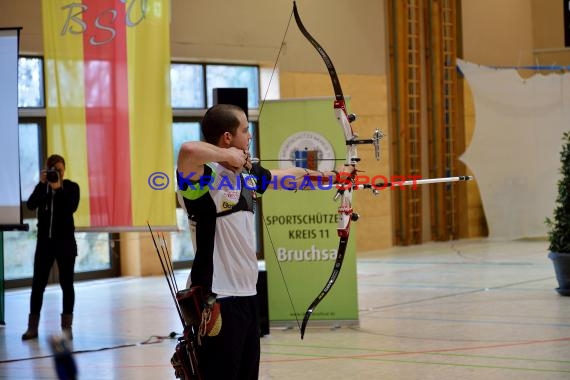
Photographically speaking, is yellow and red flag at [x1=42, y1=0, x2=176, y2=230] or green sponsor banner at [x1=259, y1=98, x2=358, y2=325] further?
yellow and red flag at [x1=42, y1=0, x2=176, y2=230]

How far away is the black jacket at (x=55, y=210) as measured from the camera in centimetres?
752

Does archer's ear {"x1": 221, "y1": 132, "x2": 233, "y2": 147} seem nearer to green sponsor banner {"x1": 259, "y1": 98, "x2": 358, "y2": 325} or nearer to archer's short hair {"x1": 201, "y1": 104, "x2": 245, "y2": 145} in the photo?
archer's short hair {"x1": 201, "y1": 104, "x2": 245, "y2": 145}

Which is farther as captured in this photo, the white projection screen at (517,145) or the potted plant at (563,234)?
the white projection screen at (517,145)

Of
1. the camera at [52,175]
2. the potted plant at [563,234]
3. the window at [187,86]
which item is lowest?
the potted plant at [563,234]

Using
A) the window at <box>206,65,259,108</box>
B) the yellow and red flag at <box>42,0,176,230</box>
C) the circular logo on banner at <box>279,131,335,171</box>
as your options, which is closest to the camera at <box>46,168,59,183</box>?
the yellow and red flag at <box>42,0,176,230</box>

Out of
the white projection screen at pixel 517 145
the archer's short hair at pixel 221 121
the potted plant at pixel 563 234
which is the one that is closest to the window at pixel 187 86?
the white projection screen at pixel 517 145

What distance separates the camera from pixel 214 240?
3578mm

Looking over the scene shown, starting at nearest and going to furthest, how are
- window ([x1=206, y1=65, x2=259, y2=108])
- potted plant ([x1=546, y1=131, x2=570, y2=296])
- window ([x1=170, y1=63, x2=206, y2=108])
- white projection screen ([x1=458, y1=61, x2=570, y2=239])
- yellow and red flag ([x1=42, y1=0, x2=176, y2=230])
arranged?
yellow and red flag ([x1=42, y1=0, x2=176, y2=230])
potted plant ([x1=546, y1=131, x2=570, y2=296])
window ([x1=170, y1=63, x2=206, y2=108])
window ([x1=206, y1=65, x2=259, y2=108])
white projection screen ([x1=458, y1=61, x2=570, y2=239])

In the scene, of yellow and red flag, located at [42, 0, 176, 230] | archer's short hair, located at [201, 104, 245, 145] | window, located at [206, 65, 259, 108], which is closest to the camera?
archer's short hair, located at [201, 104, 245, 145]

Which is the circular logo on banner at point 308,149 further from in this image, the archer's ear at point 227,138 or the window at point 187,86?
the window at point 187,86

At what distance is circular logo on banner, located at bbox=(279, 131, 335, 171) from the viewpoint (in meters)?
7.64

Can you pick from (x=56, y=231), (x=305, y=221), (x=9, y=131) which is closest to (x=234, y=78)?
(x=9, y=131)

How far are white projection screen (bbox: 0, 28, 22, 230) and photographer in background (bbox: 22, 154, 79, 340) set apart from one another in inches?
13.7

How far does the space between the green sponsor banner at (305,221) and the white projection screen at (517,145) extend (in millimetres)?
7843
